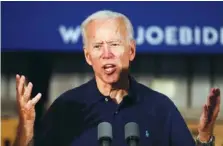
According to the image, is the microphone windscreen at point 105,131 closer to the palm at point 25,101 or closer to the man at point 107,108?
the man at point 107,108

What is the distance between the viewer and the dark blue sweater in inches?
229

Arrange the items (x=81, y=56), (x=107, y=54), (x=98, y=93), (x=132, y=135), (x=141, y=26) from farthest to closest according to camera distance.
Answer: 1. (x=81, y=56)
2. (x=141, y=26)
3. (x=98, y=93)
4. (x=107, y=54)
5. (x=132, y=135)

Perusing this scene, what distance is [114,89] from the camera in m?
5.93

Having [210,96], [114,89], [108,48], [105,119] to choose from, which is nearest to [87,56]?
[108,48]

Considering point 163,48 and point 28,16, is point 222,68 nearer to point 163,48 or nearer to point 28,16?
point 163,48

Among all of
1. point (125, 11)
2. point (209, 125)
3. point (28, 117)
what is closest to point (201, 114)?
point (209, 125)

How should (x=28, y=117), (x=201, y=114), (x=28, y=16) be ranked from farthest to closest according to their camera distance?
(x=28, y=16) → (x=201, y=114) → (x=28, y=117)

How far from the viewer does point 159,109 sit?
19.4 ft

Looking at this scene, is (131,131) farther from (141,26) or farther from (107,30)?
(141,26)

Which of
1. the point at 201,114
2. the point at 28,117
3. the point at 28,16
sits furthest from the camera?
the point at 28,16

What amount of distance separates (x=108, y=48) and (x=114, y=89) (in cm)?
40

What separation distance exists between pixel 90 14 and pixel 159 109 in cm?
119

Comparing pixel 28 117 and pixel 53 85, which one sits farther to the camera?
pixel 53 85

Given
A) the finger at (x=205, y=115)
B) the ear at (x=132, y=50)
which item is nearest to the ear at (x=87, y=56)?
the ear at (x=132, y=50)
